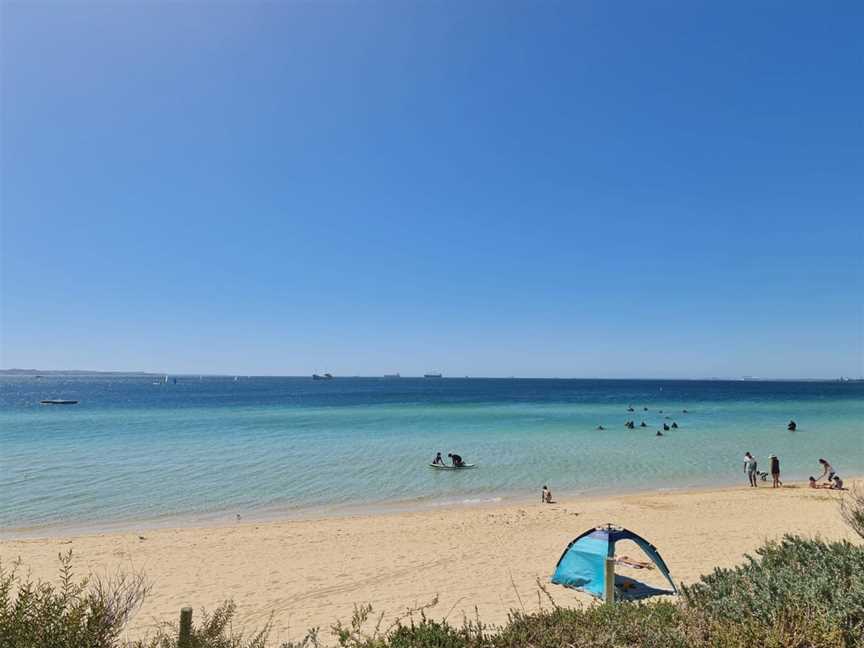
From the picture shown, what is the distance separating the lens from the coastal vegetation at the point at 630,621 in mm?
3285

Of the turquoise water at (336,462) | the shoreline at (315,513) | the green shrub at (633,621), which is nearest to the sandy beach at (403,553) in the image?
the shoreline at (315,513)

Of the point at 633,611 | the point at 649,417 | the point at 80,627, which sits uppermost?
the point at 80,627

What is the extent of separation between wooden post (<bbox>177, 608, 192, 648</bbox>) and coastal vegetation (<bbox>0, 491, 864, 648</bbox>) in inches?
0.5

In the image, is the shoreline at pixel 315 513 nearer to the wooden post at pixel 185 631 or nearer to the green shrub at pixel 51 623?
the wooden post at pixel 185 631

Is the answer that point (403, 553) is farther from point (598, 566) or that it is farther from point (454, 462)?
point (454, 462)

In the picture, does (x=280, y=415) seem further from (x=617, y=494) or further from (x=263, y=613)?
(x=263, y=613)

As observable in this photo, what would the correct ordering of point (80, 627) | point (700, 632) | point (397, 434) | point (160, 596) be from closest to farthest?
point (80, 627) < point (700, 632) < point (160, 596) < point (397, 434)

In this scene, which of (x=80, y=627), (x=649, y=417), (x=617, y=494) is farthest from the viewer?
(x=649, y=417)

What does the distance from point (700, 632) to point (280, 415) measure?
2075 inches

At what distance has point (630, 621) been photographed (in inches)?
163

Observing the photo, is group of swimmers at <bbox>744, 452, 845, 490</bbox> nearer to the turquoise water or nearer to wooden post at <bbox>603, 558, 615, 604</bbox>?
the turquoise water

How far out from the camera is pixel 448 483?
21.4 m

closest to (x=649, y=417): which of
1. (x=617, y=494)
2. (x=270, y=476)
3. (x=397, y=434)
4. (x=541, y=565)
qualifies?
(x=397, y=434)

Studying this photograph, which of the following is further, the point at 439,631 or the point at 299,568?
the point at 299,568
